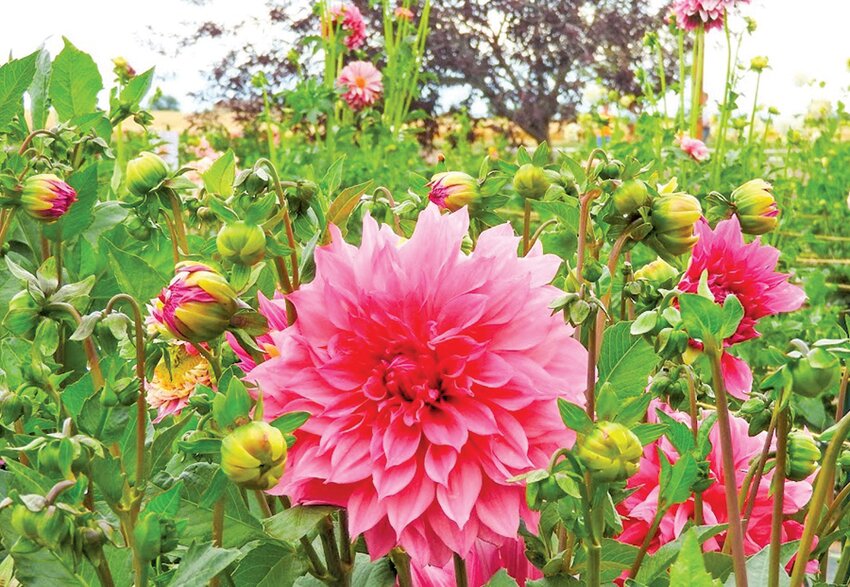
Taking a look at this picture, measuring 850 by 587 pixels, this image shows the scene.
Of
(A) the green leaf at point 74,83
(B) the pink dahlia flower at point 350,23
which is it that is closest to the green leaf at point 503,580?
(A) the green leaf at point 74,83

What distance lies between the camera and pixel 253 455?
0.30 metres

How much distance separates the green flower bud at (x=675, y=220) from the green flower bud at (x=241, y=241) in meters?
0.19

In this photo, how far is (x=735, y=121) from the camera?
2584 millimetres

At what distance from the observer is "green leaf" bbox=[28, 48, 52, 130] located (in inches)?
31.1

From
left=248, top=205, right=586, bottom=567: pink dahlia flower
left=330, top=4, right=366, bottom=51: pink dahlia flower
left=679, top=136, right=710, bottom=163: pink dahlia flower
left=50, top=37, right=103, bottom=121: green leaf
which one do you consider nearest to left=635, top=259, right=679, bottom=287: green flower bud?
left=248, top=205, right=586, bottom=567: pink dahlia flower

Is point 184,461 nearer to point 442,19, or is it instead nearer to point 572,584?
point 572,584

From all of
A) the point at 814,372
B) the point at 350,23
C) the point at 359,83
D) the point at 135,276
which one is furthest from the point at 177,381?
the point at 350,23

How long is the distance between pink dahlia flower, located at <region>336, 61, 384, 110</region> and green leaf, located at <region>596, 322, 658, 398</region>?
2789 millimetres

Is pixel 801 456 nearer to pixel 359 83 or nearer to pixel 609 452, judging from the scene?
pixel 609 452

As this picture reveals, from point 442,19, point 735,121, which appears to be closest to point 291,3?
point 442,19

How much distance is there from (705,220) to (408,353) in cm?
26

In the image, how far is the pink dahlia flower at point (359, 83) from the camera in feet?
10.4

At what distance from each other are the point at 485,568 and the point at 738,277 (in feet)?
0.83

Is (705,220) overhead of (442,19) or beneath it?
beneath
